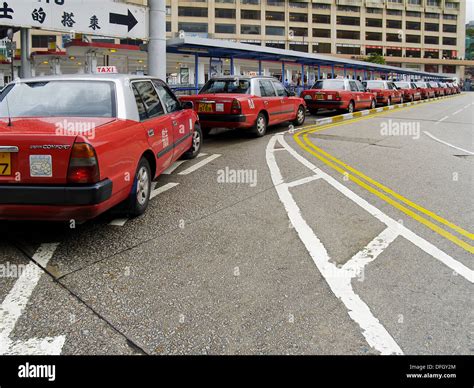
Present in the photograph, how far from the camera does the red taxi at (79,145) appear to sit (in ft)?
14.0

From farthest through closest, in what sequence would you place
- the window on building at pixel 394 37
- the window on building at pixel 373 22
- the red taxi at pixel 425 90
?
the window on building at pixel 394 37
the window on building at pixel 373 22
the red taxi at pixel 425 90

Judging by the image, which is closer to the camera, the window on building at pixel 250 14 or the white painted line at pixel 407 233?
the white painted line at pixel 407 233

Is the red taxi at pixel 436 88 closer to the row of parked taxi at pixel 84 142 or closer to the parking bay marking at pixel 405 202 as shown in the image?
the parking bay marking at pixel 405 202

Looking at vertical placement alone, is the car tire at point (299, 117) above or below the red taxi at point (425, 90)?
below

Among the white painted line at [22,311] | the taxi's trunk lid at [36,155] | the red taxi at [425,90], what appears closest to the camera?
the white painted line at [22,311]

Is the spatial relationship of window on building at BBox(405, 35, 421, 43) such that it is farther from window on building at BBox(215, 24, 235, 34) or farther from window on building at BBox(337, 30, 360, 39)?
window on building at BBox(215, 24, 235, 34)

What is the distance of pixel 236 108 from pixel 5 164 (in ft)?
25.6

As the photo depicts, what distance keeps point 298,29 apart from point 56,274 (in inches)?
3817

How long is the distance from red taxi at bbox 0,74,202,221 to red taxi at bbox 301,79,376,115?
14.3 metres

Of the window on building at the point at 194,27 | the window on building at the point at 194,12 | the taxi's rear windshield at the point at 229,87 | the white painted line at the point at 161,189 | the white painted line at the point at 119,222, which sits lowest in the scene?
the white painted line at the point at 119,222

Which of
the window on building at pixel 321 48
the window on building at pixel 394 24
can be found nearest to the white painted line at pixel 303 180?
the window on building at pixel 321 48

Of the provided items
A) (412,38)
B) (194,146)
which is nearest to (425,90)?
Answer: (194,146)

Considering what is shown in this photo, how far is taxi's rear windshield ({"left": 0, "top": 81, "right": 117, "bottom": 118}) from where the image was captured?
5.21 meters

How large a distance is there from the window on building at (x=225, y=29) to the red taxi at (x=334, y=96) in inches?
2816
